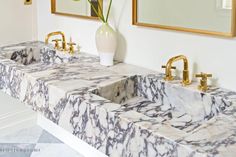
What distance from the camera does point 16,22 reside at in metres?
2.35

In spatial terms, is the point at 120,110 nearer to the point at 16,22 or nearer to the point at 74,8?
the point at 74,8

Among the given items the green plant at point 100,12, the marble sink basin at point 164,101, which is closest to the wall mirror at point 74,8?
the green plant at point 100,12

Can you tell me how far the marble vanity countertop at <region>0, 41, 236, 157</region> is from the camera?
103cm

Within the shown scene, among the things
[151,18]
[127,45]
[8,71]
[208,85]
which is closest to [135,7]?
[151,18]

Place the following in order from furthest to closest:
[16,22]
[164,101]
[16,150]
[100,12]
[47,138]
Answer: [16,22] → [47,138] → [16,150] → [100,12] → [164,101]

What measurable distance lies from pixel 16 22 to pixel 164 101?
1.37 meters

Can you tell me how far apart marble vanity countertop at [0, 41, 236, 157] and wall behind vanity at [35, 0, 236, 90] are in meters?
→ 0.08

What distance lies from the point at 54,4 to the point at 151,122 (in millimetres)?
1435

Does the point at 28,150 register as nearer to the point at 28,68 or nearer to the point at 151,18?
the point at 28,68

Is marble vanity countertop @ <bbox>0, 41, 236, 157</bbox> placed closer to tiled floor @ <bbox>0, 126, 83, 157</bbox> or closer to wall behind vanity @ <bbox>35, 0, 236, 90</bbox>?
wall behind vanity @ <bbox>35, 0, 236, 90</bbox>

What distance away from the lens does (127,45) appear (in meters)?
1.83

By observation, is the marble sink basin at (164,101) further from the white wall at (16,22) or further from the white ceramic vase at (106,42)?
the white wall at (16,22)

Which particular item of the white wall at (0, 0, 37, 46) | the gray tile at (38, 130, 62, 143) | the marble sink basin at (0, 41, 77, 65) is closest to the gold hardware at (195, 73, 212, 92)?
the marble sink basin at (0, 41, 77, 65)

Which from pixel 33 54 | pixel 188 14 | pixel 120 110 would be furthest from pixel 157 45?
pixel 33 54
